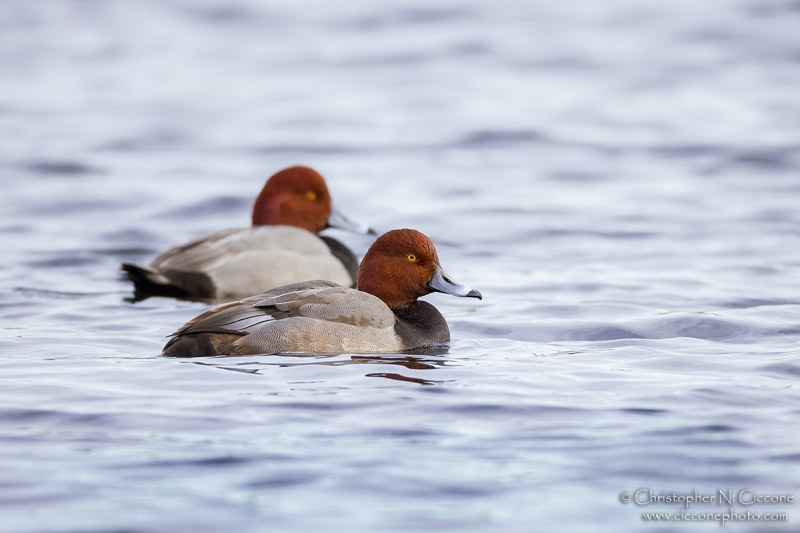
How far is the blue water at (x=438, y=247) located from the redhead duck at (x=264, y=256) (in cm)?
39

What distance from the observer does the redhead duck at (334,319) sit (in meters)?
7.19

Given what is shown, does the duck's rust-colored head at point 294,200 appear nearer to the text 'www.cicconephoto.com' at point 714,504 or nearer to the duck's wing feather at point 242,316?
the duck's wing feather at point 242,316

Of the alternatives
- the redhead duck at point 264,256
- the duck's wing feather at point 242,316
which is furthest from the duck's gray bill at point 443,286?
the redhead duck at point 264,256

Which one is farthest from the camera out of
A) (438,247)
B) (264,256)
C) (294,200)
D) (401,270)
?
(438,247)

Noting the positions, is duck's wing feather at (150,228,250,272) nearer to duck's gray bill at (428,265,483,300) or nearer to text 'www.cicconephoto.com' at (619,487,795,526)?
duck's gray bill at (428,265,483,300)

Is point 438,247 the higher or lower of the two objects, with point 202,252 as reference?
lower

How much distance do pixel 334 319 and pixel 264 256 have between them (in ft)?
9.82

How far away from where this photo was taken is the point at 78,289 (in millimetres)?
10516

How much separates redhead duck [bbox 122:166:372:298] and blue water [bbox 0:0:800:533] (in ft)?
1.26

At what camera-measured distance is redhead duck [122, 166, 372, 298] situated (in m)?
10.0

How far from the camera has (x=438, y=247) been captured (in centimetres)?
1247

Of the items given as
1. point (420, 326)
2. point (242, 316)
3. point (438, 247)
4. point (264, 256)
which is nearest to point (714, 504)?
point (420, 326)

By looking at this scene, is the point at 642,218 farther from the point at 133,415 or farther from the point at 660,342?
the point at 133,415

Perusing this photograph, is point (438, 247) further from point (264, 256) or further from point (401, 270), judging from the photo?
point (401, 270)
